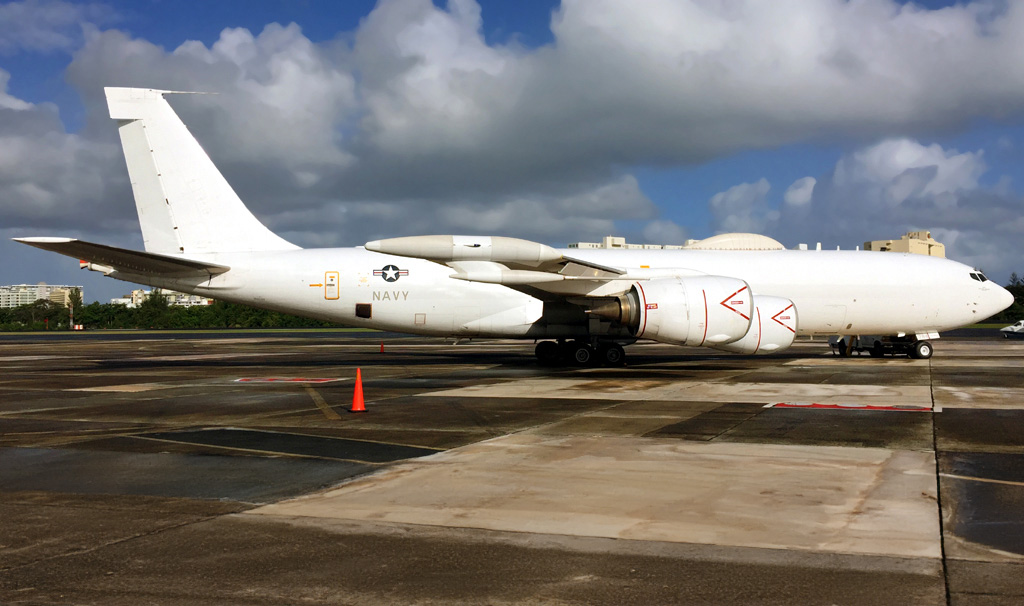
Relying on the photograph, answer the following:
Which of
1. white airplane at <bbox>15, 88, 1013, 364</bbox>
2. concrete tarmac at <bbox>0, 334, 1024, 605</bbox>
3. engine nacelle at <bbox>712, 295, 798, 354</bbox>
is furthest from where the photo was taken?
engine nacelle at <bbox>712, 295, 798, 354</bbox>

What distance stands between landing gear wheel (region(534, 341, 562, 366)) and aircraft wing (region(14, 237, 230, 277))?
33.7 ft

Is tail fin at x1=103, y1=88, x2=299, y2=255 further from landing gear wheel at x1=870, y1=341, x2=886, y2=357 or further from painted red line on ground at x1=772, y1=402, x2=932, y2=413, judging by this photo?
landing gear wheel at x1=870, y1=341, x2=886, y2=357

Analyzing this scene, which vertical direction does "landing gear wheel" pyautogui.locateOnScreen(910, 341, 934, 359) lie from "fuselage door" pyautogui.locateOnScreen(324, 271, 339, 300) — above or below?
below

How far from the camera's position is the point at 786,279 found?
24.8 metres

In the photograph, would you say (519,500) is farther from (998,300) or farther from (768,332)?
(998,300)

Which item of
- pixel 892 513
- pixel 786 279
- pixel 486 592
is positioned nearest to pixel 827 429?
pixel 892 513

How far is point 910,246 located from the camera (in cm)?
6209

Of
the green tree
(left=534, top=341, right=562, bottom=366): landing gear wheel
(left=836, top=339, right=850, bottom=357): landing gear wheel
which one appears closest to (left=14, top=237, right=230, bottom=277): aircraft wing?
(left=534, top=341, right=562, bottom=366): landing gear wheel

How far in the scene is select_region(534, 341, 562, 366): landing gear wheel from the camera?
82.9 feet

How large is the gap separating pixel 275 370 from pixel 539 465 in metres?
Answer: 17.9

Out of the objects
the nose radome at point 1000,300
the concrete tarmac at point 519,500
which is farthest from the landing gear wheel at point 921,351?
the concrete tarmac at point 519,500

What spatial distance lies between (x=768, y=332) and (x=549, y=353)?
24.3 feet

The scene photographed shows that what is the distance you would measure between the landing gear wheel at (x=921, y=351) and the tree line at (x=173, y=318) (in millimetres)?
77629

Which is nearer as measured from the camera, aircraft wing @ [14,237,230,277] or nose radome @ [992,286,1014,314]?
aircraft wing @ [14,237,230,277]
